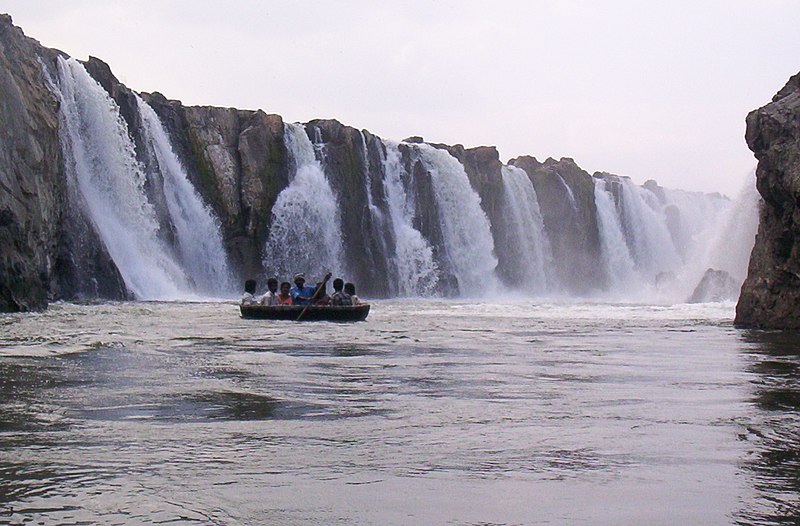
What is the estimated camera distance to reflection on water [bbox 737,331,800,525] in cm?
525

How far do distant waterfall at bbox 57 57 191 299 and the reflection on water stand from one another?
24.6 meters

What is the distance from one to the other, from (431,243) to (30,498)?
49.1 metres

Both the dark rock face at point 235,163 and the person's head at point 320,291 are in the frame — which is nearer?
the person's head at point 320,291

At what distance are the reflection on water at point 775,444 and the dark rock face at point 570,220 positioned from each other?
53.9 meters

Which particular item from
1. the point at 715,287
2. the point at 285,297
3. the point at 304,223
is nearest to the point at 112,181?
the point at 304,223

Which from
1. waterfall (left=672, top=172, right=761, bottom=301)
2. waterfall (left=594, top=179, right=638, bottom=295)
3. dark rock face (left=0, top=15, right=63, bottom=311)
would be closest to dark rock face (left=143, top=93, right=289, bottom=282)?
dark rock face (left=0, top=15, right=63, bottom=311)

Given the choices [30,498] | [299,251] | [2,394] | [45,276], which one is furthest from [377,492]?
[299,251]

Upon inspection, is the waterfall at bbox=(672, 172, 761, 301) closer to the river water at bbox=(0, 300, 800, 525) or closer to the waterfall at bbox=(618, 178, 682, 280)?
the waterfall at bbox=(618, 178, 682, 280)

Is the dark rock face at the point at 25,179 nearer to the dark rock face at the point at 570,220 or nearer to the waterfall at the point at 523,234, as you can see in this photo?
the waterfall at the point at 523,234

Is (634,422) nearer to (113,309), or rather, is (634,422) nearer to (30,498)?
(30,498)

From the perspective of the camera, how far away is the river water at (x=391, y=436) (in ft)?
17.4

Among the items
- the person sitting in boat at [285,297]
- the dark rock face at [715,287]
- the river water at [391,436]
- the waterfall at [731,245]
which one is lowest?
the river water at [391,436]

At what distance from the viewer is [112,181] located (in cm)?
3603

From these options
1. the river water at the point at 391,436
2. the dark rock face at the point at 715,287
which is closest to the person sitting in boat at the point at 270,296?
the river water at the point at 391,436
